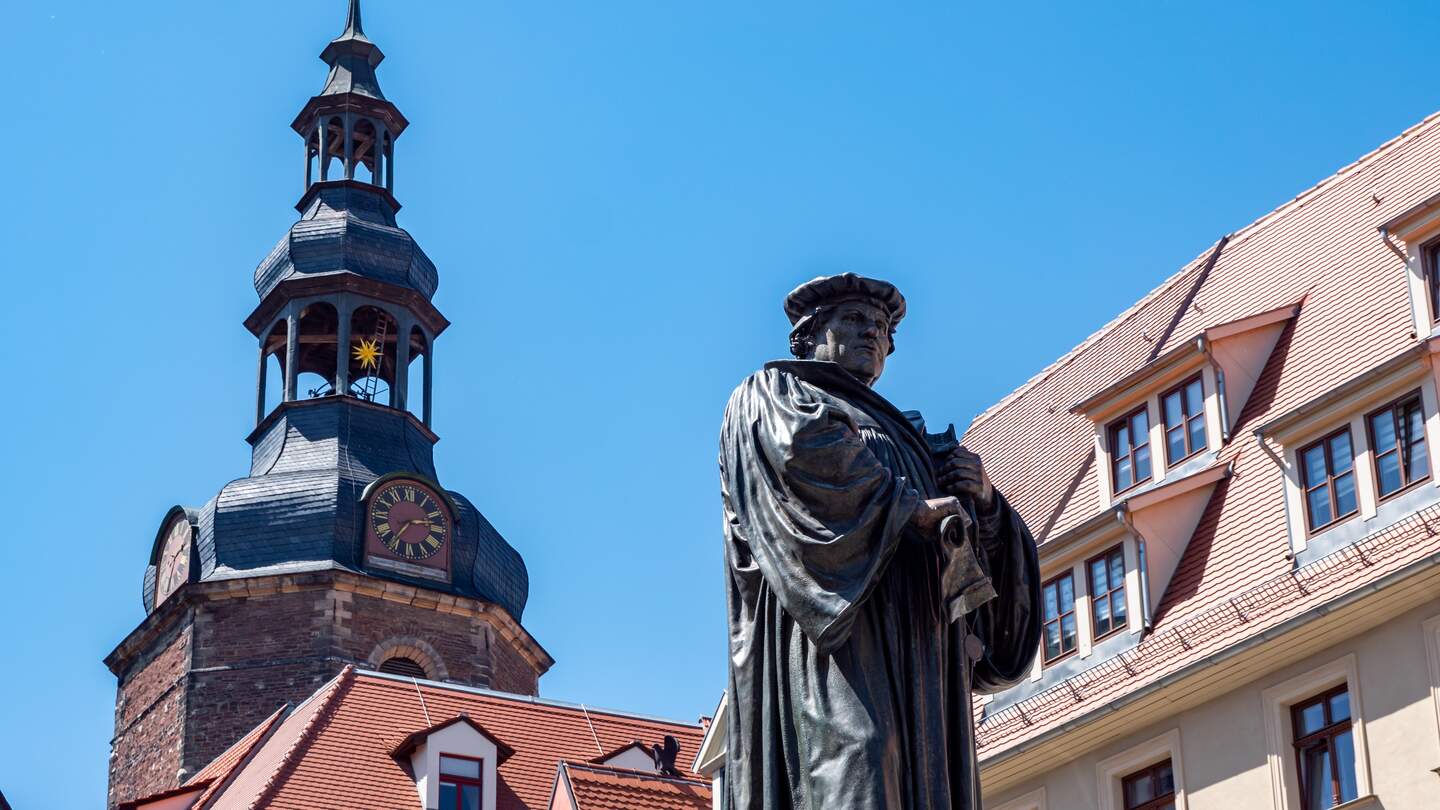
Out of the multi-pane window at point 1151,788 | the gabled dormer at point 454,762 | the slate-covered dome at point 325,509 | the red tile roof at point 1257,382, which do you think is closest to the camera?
the multi-pane window at point 1151,788

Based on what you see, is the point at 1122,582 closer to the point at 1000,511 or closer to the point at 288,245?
the point at 1000,511

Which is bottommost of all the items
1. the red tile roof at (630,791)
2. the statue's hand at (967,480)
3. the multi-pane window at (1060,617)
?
the statue's hand at (967,480)

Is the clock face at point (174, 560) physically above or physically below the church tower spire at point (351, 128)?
below

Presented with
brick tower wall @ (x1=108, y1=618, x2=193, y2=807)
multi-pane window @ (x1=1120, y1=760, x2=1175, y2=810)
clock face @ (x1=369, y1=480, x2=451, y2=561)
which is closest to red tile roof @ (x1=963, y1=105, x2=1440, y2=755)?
multi-pane window @ (x1=1120, y1=760, x2=1175, y2=810)

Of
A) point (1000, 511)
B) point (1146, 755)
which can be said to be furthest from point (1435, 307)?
point (1000, 511)

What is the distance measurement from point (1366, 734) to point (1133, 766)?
2767mm

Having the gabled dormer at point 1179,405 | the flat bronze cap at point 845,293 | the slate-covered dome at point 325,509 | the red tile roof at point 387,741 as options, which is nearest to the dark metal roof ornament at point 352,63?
the slate-covered dome at point 325,509

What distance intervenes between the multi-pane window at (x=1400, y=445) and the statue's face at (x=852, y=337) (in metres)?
14.7

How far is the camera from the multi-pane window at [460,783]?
3412 centimetres

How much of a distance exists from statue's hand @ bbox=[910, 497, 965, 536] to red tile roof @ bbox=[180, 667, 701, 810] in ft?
92.8

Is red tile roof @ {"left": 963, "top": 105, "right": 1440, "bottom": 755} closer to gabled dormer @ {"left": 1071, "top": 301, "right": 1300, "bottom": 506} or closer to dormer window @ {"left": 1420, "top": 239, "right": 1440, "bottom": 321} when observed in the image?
gabled dormer @ {"left": 1071, "top": 301, "right": 1300, "bottom": 506}

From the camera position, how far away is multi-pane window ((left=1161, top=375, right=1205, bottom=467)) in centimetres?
2389

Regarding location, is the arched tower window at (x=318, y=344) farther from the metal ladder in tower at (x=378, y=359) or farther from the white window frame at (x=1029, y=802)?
the white window frame at (x=1029, y=802)

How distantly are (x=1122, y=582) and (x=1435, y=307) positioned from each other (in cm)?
369
